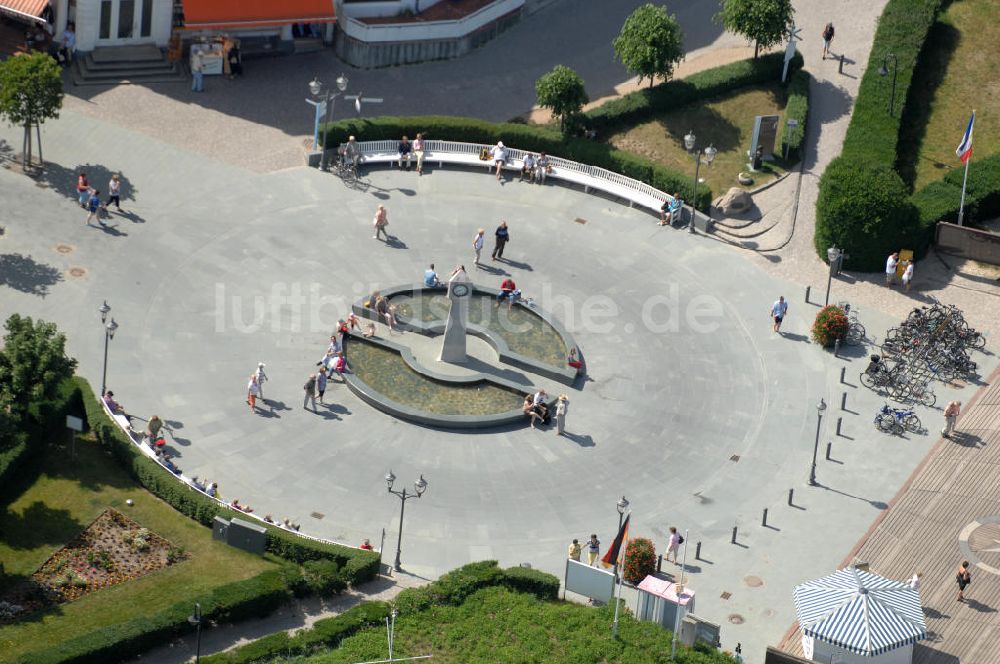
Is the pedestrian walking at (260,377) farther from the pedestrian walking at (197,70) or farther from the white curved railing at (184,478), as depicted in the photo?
the pedestrian walking at (197,70)

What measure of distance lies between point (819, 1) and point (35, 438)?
47.5m

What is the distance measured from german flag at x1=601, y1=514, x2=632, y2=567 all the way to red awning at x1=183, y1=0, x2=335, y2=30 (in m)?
35.7

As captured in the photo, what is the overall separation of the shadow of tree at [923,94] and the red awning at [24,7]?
128 ft

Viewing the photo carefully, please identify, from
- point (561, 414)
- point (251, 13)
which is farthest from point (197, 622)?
point (251, 13)

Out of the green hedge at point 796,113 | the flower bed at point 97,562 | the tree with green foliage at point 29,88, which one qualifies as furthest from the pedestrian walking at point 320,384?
the green hedge at point 796,113

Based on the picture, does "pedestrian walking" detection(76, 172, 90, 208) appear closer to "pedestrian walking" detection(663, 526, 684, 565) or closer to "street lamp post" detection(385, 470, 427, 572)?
"street lamp post" detection(385, 470, 427, 572)

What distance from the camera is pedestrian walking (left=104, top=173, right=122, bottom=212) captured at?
70.5 metres

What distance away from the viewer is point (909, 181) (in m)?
76.7

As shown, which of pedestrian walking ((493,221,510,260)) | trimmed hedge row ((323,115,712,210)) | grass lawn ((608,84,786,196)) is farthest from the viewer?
grass lawn ((608,84,786,196))

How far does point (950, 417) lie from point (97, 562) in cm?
3051

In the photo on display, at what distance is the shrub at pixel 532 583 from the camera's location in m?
54.0

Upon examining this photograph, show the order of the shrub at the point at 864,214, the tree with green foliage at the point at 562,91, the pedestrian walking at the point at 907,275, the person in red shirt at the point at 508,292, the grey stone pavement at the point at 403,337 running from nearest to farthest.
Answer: the grey stone pavement at the point at 403,337, the person in red shirt at the point at 508,292, the pedestrian walking at the point at 907,275, the shrub at the point at 864,214, the tree with green foliage at the point at 562,91

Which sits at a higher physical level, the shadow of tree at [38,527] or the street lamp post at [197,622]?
the shadow of tree at [38,527]

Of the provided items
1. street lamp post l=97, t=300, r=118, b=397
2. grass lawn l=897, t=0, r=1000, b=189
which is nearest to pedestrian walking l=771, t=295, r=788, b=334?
grass lawn l=897, t=0, r=1000, b=189
